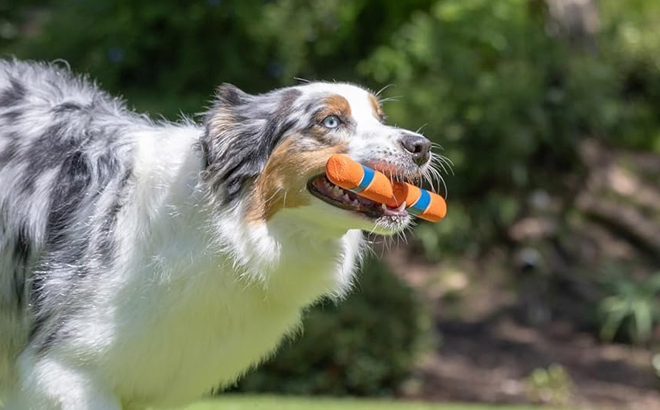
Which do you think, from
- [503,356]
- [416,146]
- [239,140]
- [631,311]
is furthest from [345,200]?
[631,311]

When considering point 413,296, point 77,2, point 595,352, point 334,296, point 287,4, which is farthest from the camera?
point 287,4

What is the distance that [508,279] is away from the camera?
1409cm

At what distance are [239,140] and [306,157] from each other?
1.01 ft

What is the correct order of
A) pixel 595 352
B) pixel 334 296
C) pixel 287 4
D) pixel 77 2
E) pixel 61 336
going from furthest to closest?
1. pixel 287 4
2. pixel 77 2
3. pixel 595 352
4. pixel 334 296
5. pixel 61 336

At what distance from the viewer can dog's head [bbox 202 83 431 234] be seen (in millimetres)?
4789

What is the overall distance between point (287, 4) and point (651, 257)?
5.73m

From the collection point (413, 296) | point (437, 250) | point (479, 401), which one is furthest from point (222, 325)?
point (437, 250)

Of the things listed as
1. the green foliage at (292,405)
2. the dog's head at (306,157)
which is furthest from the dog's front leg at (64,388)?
the green foliage at (292,405)

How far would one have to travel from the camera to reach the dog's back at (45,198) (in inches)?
196

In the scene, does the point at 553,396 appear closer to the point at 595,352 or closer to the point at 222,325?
the point at 595,352

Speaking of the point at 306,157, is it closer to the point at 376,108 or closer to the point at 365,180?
the point at 365,180

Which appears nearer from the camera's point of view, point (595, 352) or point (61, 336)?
point (61, 336)

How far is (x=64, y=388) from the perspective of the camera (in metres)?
4.79

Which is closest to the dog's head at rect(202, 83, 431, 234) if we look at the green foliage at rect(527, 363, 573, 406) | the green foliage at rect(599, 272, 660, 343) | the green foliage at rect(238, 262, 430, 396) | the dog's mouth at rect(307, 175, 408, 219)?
the dog's mouth at rect(307, 175, 408, 219)
